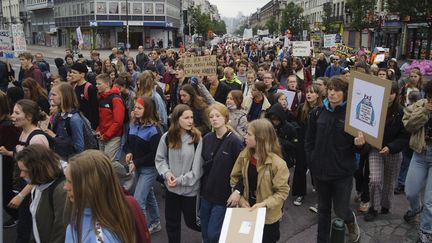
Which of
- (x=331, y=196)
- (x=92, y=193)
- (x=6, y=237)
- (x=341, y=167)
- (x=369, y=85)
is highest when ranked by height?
(x=369, y=85)

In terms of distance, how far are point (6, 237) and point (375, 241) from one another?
15.1ft

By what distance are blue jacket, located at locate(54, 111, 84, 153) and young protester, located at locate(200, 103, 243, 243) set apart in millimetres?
1784

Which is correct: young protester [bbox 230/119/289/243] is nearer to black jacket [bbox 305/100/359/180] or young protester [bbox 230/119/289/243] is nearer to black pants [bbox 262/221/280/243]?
black pants [bbox 262/221/280/243]

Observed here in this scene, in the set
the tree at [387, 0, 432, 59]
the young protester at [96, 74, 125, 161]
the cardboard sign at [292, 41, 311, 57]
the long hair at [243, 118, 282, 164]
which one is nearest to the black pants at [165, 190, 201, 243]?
the long hair at [243, 118, 282, 164]

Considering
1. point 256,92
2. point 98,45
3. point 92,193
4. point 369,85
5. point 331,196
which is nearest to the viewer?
point 92,193

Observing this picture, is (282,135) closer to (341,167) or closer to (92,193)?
(341,167)

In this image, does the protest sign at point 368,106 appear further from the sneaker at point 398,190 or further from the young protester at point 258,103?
the sneaker at point 398,190

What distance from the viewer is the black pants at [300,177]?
619 centimetres

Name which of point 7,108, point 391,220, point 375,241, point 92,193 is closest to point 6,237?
point 7,108

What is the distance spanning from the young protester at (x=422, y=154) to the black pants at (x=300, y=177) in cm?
165

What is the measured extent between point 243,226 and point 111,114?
372cm

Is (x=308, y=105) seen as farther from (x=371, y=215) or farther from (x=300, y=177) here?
(x=371, y=215)

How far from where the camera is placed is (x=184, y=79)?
8078mm

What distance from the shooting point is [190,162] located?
4.34m
